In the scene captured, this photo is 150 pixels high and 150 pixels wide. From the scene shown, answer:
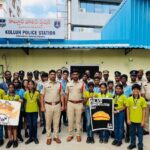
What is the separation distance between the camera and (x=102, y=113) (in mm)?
6809

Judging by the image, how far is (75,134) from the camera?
24.3ft

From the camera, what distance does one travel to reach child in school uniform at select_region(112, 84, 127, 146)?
661 cm

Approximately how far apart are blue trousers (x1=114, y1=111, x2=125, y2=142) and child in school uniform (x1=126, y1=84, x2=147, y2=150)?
1.10ft

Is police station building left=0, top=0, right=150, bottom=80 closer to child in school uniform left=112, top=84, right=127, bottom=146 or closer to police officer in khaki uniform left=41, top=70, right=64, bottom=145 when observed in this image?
police officer in khaki uniform left=41, top=70, right=64, bottom=145

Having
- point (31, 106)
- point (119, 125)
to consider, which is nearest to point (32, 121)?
point (31, 106)

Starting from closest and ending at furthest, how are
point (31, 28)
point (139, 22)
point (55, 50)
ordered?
point (31, 28)
point (55, 50)
point (139, 22)

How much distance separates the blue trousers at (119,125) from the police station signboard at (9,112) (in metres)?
2.29

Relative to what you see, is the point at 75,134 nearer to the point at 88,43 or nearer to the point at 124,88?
the point at 124,88

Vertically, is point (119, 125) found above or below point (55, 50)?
below

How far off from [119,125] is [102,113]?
49 centimetres

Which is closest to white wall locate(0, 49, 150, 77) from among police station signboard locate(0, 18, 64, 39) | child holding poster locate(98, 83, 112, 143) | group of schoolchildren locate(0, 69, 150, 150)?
police station signboard locate(0, 18, 64, 39)

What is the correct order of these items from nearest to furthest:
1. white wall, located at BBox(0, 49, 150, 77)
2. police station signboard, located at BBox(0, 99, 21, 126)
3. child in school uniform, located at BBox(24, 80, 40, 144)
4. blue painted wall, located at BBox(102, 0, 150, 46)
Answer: police station signboard, located at BBox(0, 99, 21, 126) → child in school uniform, located at BBox(24, 80, 40, 144) → white wall, located at BBox(0, 49, 150, 77) → blue painted wall, located at BBox(102, 0, 150, 46)

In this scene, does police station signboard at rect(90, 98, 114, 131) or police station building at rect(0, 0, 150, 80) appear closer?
police station signboard at rect(90, 98, 114, 131)

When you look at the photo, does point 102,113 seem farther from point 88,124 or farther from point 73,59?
point 73,59
